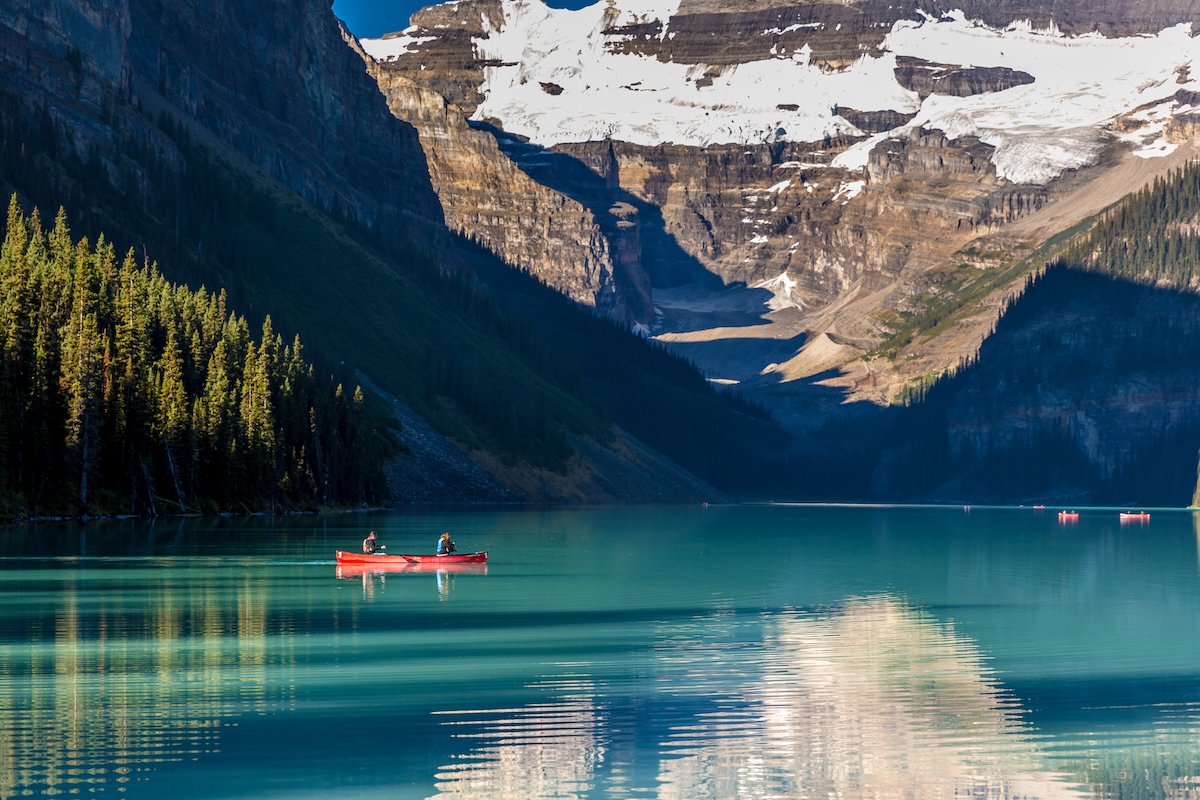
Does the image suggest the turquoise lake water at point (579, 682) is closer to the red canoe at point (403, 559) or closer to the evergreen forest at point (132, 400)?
the red canoe at point (403, 559)

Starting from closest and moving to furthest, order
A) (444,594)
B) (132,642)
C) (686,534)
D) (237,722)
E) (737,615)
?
1. (237,722)
2. (132,642)
3. (737,615)
4. (444,594)
5. (686,534)

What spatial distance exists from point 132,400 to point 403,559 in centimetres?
5478

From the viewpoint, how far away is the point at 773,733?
145ft

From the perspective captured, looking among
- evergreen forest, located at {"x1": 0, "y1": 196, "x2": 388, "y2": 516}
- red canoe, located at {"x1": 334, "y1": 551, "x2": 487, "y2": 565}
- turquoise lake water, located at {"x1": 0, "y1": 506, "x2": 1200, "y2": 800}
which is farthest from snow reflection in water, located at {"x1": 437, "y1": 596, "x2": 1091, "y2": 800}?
evergreen forest, located at {"x1": 0, "y1": 196, "x2": 388, "y2": 516}

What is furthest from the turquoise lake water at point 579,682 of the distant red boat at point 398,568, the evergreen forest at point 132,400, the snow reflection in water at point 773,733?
the evergreen forest at point 132,400

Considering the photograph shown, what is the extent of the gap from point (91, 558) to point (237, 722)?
54032mm

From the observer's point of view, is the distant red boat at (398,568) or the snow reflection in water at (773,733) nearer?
the snow reflection in water at (773,733)

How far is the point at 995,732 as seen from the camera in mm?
44562

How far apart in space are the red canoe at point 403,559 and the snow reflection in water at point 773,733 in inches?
1520

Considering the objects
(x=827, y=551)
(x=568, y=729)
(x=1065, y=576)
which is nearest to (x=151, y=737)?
(x=568, y=729)

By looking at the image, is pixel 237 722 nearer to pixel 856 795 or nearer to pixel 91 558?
pixel 856 795

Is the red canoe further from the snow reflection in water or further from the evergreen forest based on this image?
the evergreen forest

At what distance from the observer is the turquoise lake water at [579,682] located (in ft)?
128

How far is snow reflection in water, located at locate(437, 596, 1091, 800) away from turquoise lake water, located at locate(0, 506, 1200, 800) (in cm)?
12
